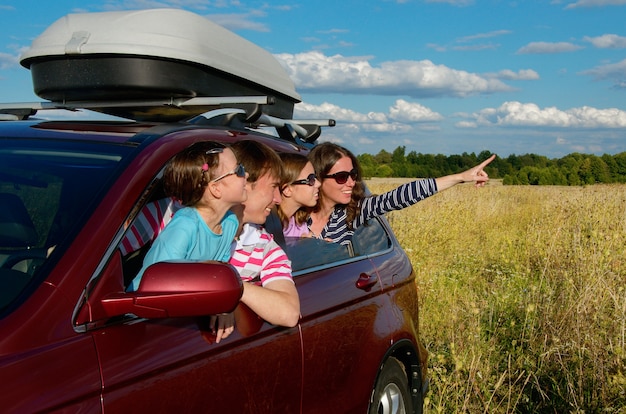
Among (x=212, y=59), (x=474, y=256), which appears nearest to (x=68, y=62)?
(x=212, y=59)

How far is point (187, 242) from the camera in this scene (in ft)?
8.56

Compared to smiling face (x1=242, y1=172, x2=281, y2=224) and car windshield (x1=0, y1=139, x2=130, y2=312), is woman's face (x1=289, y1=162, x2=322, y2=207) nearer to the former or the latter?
smiling face (x1=242, y1=172, x2=281, y2=224)

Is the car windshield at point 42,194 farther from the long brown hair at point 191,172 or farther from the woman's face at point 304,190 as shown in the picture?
the woman's face at point 304,190

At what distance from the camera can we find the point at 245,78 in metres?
4.48

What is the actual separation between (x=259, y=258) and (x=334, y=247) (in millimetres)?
823

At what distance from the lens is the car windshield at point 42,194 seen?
230 cm

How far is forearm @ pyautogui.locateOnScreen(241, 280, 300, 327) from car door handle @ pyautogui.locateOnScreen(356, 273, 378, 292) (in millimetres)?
804

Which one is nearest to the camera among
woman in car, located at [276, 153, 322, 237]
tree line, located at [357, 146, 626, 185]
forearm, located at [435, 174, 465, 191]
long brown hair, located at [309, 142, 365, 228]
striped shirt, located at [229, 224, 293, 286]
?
striped shirt, located at [229, 224, 293, 286]

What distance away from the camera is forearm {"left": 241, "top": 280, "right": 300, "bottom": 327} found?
2.63 metres

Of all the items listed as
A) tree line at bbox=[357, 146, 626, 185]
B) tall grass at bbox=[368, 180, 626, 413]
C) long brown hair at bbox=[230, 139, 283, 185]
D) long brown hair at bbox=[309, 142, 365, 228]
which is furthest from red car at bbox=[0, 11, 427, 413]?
tree line at bbox=[357, 146, 626, 185]

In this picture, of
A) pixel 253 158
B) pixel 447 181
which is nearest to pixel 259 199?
pixel 253 158

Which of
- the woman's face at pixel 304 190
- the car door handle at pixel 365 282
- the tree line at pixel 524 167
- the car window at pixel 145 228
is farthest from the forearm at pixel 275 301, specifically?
the tree line at pixel 524 167

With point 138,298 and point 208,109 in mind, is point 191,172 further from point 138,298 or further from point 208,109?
point 208,109

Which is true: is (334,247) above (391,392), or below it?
above
